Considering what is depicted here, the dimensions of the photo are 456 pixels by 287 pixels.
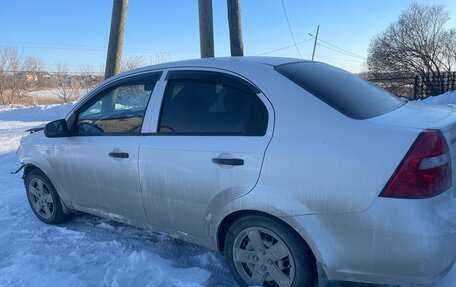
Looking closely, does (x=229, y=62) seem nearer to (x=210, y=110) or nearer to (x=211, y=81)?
(x=211, y=81)

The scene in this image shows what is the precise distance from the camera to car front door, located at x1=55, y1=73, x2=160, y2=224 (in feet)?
10.7

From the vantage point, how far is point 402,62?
139ft

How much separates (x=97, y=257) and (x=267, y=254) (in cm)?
167

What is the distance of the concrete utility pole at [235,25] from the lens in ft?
28.0

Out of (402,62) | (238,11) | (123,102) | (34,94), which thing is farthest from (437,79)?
(34,94)

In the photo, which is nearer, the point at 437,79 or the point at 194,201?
the point at 194,201

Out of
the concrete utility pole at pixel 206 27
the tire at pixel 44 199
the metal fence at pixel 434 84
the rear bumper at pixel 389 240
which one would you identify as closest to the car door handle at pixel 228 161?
the rear bumper at pixel 389 240

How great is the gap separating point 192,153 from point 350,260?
1263mm

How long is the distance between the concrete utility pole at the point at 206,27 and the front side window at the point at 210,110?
541cm

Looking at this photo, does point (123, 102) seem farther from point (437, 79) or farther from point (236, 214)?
point (437, 79)

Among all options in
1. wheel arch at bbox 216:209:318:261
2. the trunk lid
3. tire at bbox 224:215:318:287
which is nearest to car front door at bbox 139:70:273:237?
wheel arch at bbox 216:209:318:261

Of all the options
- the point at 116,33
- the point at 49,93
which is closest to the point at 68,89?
the point at 49,93

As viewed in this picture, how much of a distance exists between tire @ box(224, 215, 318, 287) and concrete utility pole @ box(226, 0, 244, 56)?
6.48 m

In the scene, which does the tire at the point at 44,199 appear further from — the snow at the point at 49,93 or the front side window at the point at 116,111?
the snow at the point at 49,93
